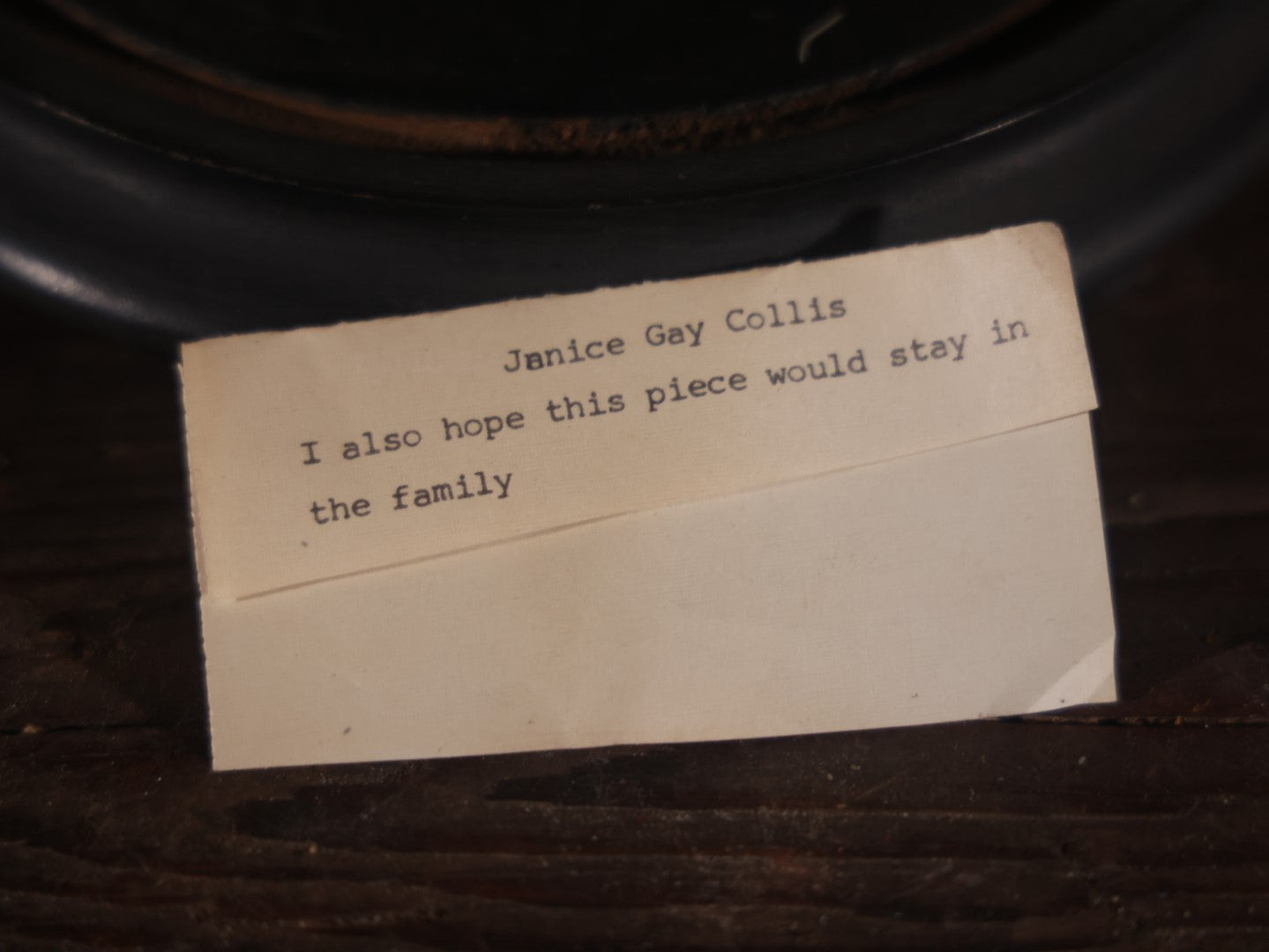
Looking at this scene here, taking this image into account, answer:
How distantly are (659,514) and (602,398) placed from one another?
35 mm

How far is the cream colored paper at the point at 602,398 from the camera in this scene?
0.25 metres

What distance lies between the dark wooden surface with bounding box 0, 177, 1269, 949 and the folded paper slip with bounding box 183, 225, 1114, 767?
0.04ft

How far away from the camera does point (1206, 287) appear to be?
280mm

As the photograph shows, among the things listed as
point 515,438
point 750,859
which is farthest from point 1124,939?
point 515,438

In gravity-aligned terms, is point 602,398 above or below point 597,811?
above

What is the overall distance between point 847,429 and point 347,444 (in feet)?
0.44

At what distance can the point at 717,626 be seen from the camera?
252 millimetres

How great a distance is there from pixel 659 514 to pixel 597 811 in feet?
0.26

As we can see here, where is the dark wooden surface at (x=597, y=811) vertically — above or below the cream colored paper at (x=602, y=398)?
below

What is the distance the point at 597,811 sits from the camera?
0.81 feet

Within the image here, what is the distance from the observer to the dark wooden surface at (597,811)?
243mm

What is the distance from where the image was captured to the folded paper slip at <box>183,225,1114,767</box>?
25 centimetres

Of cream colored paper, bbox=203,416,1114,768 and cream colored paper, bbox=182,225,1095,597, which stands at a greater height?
cream colored paper, bbox=182,225,1095,597

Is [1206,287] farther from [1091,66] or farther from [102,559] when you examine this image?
[102,559]
